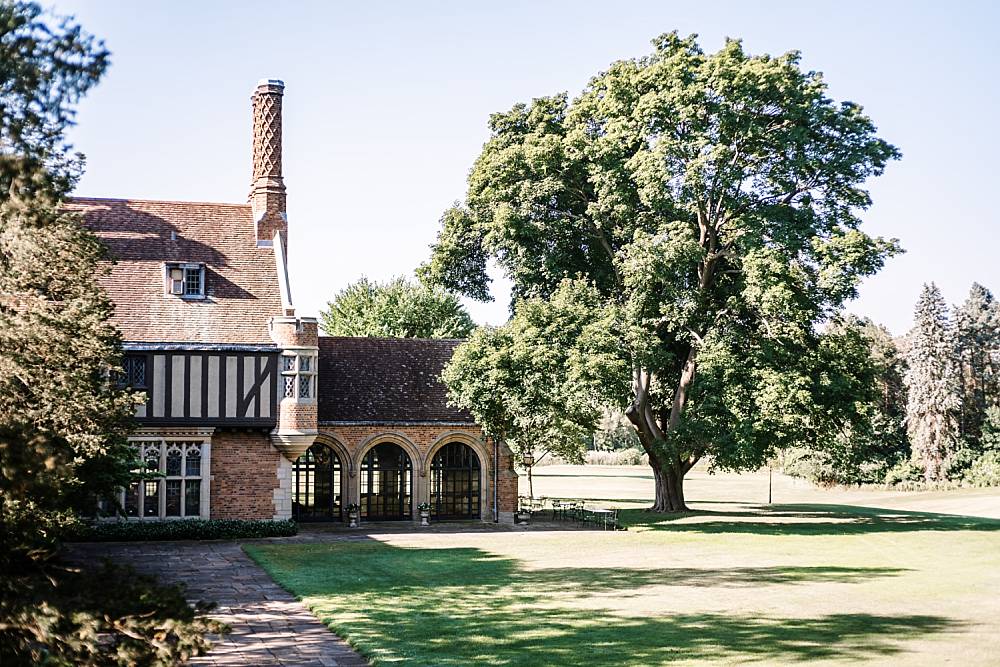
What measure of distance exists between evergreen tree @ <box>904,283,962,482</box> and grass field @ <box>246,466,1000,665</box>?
86.3ft

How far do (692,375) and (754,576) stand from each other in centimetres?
1400

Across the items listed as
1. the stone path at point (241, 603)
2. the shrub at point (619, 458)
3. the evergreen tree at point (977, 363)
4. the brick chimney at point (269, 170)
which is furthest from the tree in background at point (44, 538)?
the shrub at point (619, 458)

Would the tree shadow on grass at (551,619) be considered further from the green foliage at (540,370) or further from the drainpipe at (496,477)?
the drainpipe at (496,477)

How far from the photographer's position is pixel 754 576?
21.2 meters

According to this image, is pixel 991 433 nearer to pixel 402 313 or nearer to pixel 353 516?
pixel 402 313

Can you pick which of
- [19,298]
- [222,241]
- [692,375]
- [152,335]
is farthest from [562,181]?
[19,298]

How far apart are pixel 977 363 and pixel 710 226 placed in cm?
5342

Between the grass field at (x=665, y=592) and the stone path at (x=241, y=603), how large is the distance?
0.41m

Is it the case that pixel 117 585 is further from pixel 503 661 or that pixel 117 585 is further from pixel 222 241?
pixel 222 241

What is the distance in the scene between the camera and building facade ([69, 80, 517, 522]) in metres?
28.7

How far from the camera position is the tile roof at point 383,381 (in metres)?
33.1

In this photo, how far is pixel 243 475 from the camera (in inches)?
1153

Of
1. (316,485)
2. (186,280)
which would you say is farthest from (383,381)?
(186,280)

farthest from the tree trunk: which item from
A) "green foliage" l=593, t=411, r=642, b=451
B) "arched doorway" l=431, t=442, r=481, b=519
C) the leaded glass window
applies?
"green foliage" l=593, t=411, r=642, b=451
